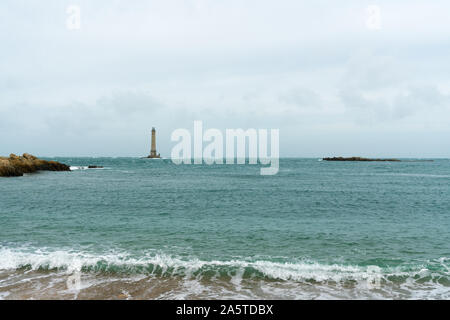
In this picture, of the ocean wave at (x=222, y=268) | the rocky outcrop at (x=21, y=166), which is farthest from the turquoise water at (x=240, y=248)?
the rocky outcrop at (x=21, y=166)

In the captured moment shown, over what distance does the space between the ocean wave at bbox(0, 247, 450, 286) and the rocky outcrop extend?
5266 centimetres

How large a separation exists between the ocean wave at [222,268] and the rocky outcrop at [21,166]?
173 ft

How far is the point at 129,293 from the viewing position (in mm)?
9000

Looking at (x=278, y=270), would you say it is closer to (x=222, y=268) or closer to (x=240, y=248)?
(x=222, y=268)

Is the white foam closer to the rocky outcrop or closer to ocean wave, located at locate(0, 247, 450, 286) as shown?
ocean wave, located at locate(0, 247, 450, 286)

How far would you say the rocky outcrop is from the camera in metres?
56.3

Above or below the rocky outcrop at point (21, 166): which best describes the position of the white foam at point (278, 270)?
below

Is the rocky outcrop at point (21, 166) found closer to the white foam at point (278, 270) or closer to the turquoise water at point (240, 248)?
the turquoise water at point (240, 248)

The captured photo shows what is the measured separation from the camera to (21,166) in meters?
63.0

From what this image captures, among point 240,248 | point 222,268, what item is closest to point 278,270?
point 222,268

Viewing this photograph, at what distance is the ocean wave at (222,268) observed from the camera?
10453 mm
